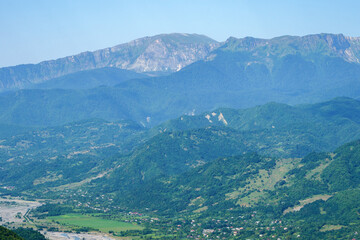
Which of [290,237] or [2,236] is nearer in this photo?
[2,236]

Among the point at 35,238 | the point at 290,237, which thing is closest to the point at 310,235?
the point at 290,237

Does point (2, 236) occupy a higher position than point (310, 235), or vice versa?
point (2, 236)

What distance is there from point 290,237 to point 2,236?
90.6 m

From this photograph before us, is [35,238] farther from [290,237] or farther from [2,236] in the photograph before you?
[290,237]

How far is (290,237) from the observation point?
199500 mm

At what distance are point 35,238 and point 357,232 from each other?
320 feet

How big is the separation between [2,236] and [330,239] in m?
97.3

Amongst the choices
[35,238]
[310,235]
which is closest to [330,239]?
[310,235]

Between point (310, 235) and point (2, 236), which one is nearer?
point (2, 236)

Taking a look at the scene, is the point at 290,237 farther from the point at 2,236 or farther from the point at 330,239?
the point at 2,236

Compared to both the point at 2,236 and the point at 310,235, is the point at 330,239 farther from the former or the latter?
the point at 2,236

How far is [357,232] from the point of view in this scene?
192m

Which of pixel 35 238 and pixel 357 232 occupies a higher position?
pixel 35 238

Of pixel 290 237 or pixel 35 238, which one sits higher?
pixel 35 238
